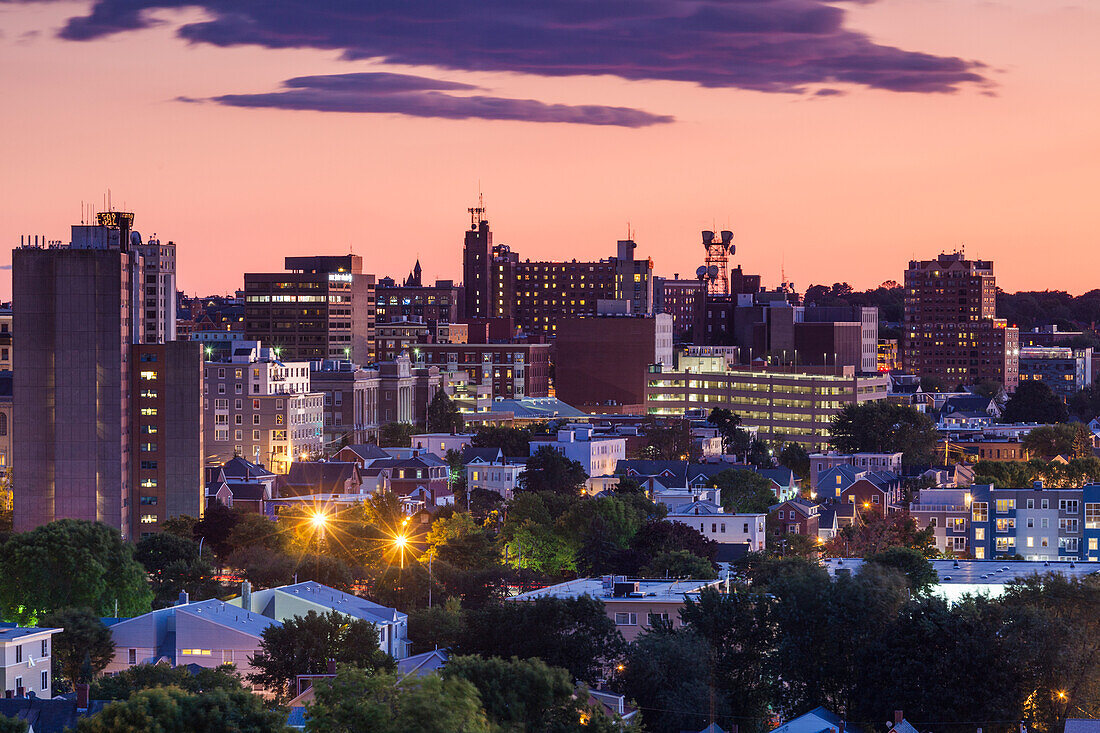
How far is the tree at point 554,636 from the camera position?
186 ft

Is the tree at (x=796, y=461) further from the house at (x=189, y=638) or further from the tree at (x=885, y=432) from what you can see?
the house at (x=189, y=638)

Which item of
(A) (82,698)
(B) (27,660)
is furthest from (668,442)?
(A) (82,698)

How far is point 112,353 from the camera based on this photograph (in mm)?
105062

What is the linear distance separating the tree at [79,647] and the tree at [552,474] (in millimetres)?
54762

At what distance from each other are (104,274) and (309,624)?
163 ft

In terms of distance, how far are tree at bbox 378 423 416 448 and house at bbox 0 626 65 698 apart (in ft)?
298

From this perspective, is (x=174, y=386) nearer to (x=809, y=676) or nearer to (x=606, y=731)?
(x=809, y=676)

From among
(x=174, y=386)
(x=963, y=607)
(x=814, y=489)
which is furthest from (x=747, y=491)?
(x=963, y=607)

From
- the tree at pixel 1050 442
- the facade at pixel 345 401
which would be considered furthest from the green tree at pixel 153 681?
the facade at pixel 345 401

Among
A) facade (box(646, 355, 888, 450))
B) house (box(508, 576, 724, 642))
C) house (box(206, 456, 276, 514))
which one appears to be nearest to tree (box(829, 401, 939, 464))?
facade (box(646, 355, 888, 450))

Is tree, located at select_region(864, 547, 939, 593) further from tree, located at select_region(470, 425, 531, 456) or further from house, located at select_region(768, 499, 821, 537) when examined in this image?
tree, located at select_region(470, 425, 531, 456)

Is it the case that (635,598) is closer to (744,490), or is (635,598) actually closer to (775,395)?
(744,490)

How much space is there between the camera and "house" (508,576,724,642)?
64125mm

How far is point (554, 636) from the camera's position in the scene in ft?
188
